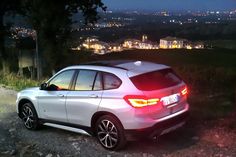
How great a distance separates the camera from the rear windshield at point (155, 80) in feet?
26.6

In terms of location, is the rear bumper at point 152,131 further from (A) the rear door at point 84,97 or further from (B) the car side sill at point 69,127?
(B) the car side sill at point 69,127

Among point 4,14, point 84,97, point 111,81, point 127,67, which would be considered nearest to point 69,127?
point 84,97

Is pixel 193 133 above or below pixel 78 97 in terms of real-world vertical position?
below

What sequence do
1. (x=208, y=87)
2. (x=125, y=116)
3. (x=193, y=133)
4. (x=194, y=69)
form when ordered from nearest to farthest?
(x=125, y=116) < (x=193, y=133) < (x=208, y=87) < (x=194, y=69)

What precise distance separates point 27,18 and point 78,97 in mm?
8689

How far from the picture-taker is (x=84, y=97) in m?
8.78

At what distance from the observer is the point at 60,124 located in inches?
372

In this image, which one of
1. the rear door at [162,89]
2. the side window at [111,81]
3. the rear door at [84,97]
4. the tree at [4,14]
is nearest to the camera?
the rear door at [162,89]

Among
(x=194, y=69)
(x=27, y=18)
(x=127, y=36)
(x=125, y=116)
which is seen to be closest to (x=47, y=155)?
(x=125, y=116)

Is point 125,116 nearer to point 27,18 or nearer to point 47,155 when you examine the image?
point 47,155

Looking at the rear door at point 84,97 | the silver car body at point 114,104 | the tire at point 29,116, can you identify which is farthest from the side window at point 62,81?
the tire at point 29,116

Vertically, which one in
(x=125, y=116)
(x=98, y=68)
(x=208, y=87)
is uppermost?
(x=98, y=68)

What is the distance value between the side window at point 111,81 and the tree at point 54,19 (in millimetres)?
7901

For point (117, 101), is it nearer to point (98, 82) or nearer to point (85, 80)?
point (98, 82)
